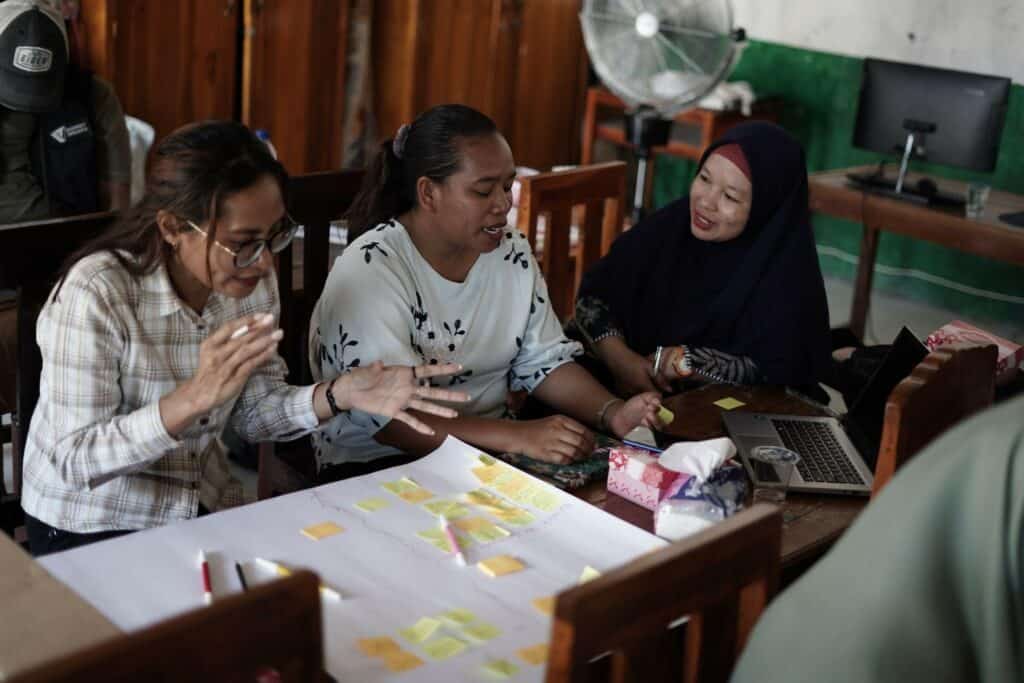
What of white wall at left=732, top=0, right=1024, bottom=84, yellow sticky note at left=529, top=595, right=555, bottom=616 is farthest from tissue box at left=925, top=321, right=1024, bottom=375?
white wall at left=732, top=0, right=1024, bottom=84

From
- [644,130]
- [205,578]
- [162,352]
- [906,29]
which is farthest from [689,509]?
[906,29]

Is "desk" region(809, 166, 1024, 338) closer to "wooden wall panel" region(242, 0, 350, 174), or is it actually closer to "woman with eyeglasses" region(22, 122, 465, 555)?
"wooden wall panel" region(242, 0, 350, 174)

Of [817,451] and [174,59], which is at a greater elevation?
[174,59]

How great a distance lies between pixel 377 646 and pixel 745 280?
60.5 inches

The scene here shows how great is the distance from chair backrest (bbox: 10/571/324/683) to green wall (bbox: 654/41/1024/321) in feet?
15.4

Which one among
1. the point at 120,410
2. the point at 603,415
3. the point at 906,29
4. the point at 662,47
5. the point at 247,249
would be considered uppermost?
the point at 906,29

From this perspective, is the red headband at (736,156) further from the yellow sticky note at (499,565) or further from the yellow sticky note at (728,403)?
the yellow sticky note at (499,565)

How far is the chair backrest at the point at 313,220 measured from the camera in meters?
2.44

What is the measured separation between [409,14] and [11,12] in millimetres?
2396

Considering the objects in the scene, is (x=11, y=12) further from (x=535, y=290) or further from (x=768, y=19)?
(x=768, y=19)

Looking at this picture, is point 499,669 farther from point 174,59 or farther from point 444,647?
point 174,59

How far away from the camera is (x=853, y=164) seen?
18.5 ft

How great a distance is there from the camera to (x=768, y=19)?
Result: 5801 mm

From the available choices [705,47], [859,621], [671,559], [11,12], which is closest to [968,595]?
[859,621]
